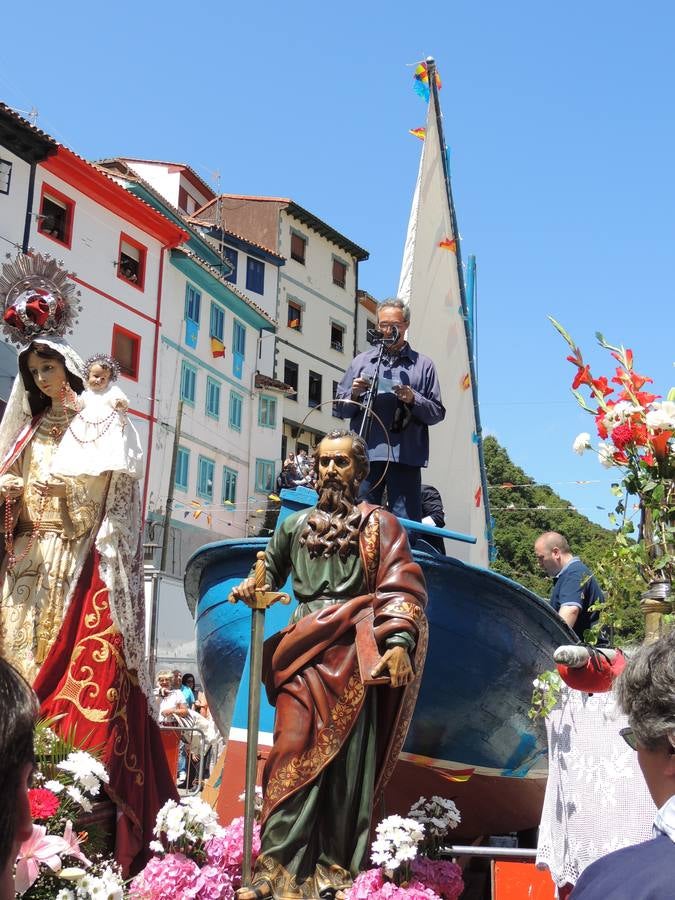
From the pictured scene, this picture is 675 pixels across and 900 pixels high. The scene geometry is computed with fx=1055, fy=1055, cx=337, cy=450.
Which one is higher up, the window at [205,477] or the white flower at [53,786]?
the window at [205,477]

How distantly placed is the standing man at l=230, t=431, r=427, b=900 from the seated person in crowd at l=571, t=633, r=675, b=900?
85.4 inches

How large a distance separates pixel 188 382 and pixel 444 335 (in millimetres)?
24188

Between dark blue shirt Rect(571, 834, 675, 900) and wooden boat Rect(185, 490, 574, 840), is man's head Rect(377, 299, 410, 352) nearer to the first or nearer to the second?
wooden boat Rect(185, 490, 574, 840)

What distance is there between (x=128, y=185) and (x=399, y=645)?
29772mm

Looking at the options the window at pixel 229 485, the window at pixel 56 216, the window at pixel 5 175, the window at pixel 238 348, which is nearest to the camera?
the window at pixel 5 175

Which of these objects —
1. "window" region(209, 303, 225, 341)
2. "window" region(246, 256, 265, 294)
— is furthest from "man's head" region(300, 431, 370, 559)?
"window" region(246, 256, 265, 294)

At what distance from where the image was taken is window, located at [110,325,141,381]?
3003 centimetres

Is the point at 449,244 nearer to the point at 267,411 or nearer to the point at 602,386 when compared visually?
the point at 602,386

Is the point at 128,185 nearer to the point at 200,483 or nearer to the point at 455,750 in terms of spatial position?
the point at 200,483

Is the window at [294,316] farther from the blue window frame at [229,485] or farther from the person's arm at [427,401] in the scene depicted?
the person's arm at [427,401]

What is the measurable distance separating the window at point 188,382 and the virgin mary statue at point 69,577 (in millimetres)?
28041

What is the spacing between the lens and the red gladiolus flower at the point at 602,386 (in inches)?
170

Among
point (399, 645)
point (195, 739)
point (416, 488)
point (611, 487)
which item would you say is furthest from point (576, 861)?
point (195, 739)

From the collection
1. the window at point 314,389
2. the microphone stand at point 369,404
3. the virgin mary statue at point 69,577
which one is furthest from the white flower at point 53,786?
the window at point 314,389
